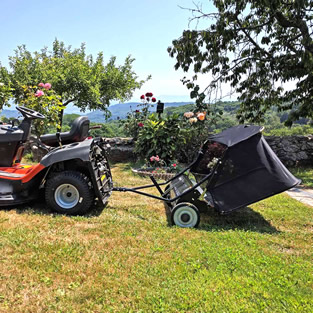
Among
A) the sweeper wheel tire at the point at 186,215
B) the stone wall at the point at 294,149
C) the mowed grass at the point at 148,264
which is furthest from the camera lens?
the stone wall at the point at 294,149

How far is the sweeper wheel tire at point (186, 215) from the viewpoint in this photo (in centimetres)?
360

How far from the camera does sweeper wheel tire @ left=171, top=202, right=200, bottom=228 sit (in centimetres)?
360

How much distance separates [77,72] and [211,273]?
47.1 feet

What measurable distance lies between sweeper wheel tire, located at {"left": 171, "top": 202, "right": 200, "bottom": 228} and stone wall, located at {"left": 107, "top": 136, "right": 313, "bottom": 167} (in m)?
6.16

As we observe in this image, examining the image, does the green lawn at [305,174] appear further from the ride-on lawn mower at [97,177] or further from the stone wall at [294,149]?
the ride-on lawn mower at [97,177]

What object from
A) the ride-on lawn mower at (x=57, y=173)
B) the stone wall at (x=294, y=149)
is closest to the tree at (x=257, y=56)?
the stone wall at (x=294, y=149)

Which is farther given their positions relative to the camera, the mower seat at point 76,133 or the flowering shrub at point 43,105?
the flowering shrub at point 43,105

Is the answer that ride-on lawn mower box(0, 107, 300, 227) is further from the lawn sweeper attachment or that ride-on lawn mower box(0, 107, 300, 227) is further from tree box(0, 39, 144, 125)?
tree box(0, 39, 144, 125)

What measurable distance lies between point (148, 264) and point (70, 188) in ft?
6.05

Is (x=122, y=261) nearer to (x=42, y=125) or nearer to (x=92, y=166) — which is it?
(x=92, y=166)

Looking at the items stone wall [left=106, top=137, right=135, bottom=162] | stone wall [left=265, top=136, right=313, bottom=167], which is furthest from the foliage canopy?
stone wall [left=265, top=136, right=313, bottom=167]

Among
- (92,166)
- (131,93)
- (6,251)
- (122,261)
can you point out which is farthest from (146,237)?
(131,93)

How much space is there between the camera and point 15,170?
3967 mm

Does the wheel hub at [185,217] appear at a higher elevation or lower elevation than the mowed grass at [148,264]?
higher
